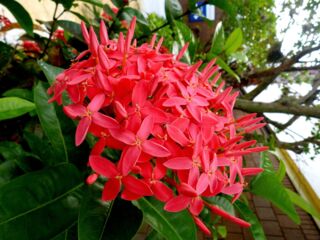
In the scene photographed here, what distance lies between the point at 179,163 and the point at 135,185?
5 centimetres

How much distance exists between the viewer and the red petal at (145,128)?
0.29m

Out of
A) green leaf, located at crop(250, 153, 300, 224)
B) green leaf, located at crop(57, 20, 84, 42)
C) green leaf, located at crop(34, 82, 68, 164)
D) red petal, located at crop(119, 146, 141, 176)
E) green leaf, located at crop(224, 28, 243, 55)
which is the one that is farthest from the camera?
green leaf, located at crop(224, 28, 243, 55)

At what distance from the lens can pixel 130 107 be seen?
0.32 metres

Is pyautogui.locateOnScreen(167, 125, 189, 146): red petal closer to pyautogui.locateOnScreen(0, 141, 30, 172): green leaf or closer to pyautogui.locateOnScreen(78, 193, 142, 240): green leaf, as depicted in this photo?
pyautogui.locateOnScreen(78, 193, 142, 240): green leaf

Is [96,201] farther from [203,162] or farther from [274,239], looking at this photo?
[274,239]

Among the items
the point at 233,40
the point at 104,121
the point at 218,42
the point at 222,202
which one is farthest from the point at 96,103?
the point at 233,40

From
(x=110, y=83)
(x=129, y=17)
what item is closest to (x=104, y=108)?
(x=110, y=83)

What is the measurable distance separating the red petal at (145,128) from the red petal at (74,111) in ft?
0.21

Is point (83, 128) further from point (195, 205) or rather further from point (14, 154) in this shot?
point (14, 154)

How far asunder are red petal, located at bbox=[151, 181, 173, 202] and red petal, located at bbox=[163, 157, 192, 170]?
0.02 metres

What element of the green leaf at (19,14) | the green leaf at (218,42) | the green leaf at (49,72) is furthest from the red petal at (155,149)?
the green leaf at (218,42)

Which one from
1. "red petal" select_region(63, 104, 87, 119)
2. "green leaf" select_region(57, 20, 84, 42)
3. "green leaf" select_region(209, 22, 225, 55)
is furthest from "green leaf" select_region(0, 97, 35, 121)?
"green leaf" select_region(209, 22, 225, 55)

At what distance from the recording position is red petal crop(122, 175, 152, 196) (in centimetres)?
29

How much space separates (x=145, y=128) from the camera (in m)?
0.30
